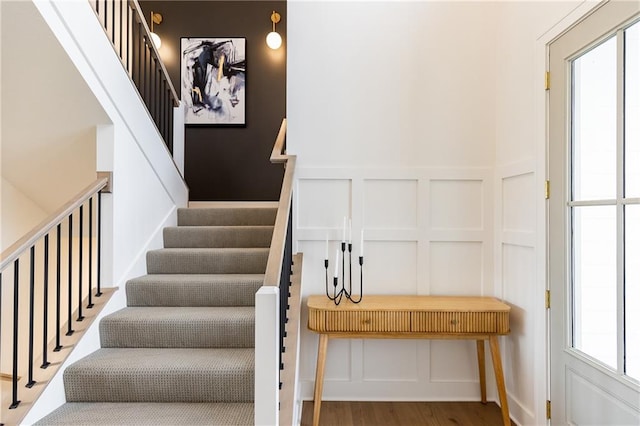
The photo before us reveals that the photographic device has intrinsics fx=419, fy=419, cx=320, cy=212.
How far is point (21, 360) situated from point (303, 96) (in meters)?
2.98

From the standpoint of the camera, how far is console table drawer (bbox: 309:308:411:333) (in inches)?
96.6

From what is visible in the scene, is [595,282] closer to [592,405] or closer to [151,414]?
[592,405]

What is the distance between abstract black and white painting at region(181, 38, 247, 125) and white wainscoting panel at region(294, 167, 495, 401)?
7.41 ft

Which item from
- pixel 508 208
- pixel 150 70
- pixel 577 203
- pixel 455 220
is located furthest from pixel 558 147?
pixel 150 70

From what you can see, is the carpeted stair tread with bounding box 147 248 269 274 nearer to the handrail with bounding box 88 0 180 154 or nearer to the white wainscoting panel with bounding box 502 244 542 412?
the handrail with bounding box 88 0 180 154

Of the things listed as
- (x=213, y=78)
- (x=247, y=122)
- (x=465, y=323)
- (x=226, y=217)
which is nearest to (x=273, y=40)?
(x=213, y=78)

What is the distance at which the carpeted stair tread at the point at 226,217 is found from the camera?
349 cm

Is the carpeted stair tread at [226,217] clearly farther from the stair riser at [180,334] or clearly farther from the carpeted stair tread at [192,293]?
the stair riser at [180,334]

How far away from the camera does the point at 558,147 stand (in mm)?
2166

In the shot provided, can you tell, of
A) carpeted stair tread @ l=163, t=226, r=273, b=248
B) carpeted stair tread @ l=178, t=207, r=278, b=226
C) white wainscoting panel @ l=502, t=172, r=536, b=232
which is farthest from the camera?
carpeted stair tread @ l=178, t=207, r=278, b=226

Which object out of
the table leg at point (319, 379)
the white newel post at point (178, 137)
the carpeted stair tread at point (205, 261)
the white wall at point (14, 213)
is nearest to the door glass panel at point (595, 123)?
the table leg at point (319, 379)

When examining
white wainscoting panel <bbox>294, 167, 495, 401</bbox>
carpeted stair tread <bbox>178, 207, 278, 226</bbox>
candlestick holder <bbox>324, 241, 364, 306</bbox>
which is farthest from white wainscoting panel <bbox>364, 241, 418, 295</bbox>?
carpeted stair tread <bbox>178, 207, 278, 226</bbox>

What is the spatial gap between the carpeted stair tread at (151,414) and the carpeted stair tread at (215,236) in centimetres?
137

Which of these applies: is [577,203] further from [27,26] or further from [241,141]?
[241,141]
